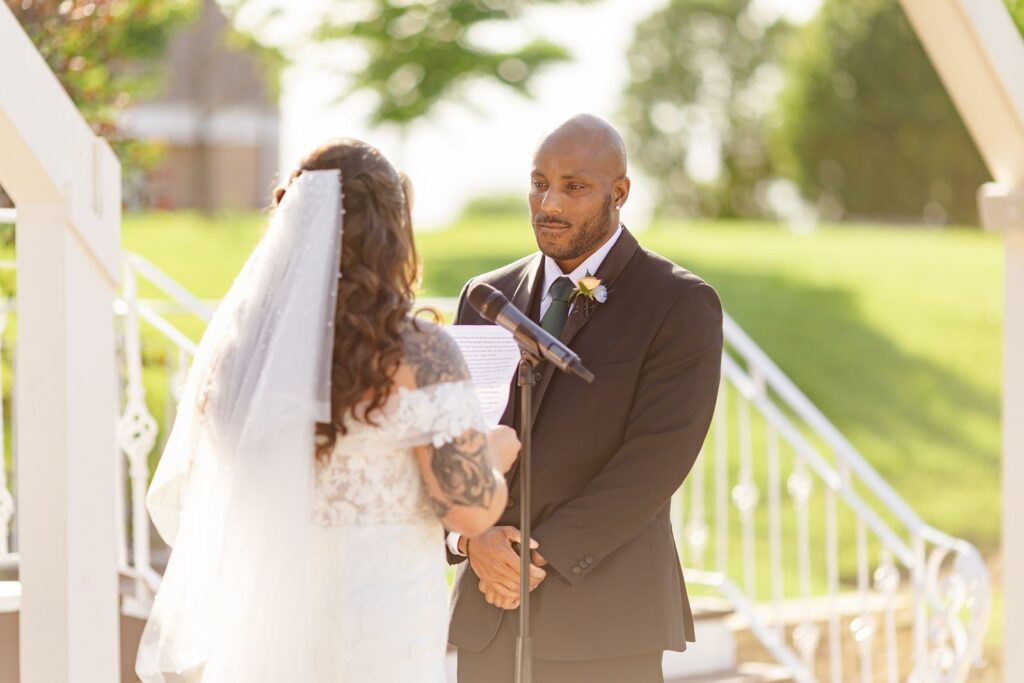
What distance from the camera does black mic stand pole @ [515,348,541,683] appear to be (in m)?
2.93

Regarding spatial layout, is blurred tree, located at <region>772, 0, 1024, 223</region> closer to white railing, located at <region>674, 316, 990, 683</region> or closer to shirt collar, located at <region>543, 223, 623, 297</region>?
white railing, located at <region>674, 316, 990, 683</region>

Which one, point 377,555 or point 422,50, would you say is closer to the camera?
point 377,555

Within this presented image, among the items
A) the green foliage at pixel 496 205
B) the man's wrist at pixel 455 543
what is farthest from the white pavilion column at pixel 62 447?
the green foliage at pixel 496 205

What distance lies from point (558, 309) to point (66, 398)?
4.02 ft

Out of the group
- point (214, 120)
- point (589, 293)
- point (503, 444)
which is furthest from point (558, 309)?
point (214, 120)

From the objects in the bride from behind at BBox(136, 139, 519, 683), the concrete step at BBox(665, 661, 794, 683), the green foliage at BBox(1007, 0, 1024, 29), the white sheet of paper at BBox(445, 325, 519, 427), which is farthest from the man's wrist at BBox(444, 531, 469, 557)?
the concrete step at BBox(665, 661, 794, 683)

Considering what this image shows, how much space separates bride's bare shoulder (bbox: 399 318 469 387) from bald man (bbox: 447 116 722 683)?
623mm

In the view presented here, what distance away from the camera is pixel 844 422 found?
1284 centimetres

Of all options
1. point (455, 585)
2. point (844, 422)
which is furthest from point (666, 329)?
point (844, 422)

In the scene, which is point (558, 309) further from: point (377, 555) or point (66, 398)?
point (66, 398)

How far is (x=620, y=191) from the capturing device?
350 cm

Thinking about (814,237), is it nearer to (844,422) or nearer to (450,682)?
(844,422)

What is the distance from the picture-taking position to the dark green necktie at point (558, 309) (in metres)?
3.44

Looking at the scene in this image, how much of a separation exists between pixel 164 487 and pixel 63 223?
860 millimetres
